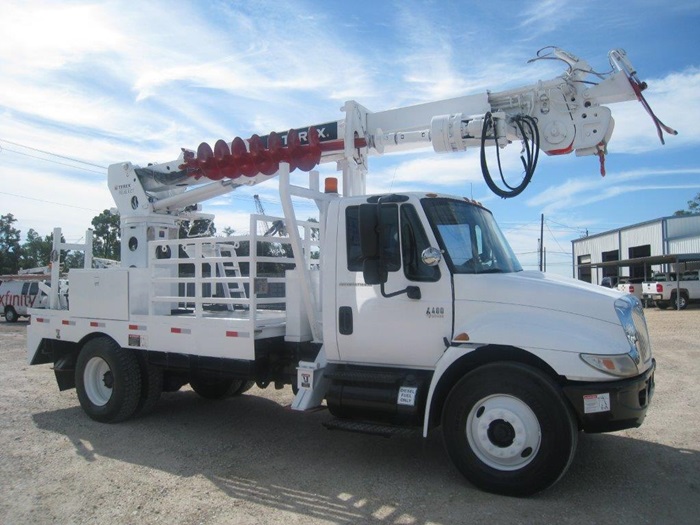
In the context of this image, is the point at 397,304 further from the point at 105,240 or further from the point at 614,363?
the point at 105,240

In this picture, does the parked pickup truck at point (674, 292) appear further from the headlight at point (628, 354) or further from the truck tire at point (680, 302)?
the headlight at point (628, 354)

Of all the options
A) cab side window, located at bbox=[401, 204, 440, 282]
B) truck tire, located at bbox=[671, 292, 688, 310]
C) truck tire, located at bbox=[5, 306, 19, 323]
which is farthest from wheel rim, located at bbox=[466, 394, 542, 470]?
truck tire, located at bbox=[5, 306, 19, 323]

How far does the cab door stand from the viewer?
5148 mm

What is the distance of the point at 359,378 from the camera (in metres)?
5.46

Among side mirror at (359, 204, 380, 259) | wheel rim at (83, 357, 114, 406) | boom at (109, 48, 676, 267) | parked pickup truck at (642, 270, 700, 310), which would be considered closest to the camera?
side mirror at (359, 204, 380, 259)

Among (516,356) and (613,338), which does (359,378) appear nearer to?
(516,356)

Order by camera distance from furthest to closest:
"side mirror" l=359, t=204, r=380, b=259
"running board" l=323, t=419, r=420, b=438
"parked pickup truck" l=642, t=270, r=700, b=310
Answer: "parked pickup truck" l=642, t=270, r=700, b=310, "running board" l=323, t=419, r=420, b=438, "side mirror" l=359, t=204, r=380, b=259

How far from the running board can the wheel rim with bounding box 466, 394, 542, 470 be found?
0.60 metres

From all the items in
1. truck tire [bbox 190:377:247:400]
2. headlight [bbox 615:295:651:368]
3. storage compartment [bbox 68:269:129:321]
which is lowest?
truck tire [bbox 190:377:247:400]

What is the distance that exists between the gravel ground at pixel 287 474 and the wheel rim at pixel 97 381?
36cm

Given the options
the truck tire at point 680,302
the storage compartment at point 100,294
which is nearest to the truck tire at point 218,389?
the storage compartment at point 100,294

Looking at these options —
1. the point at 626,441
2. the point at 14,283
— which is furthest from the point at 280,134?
the point at 14,283

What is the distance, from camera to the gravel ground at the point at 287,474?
4488 millimetres

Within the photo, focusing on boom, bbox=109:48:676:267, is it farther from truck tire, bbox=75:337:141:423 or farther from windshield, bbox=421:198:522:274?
truck tire, bbox=75:337:141:423
